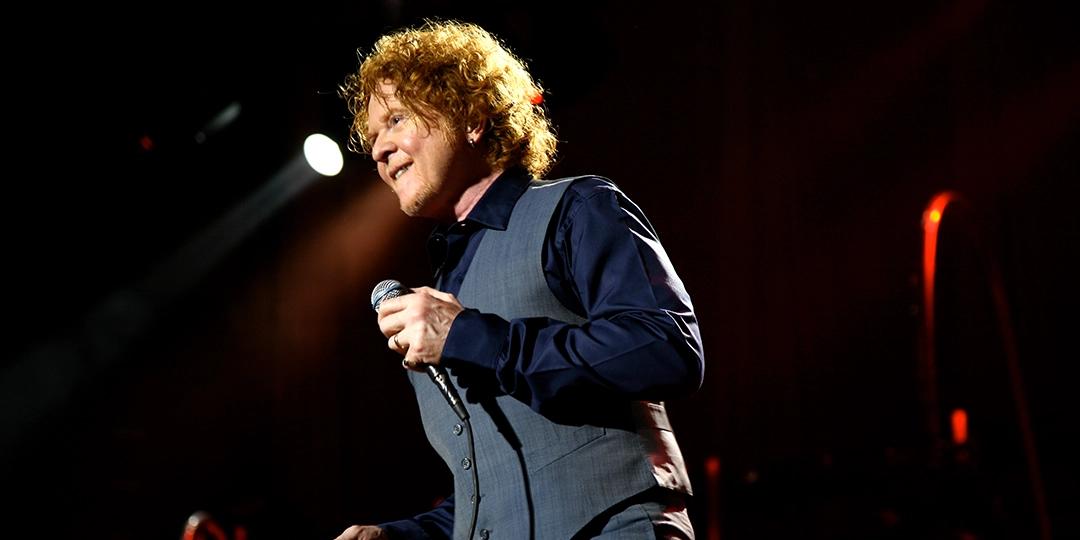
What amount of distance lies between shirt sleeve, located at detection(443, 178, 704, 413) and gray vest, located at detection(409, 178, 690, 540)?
0.11 m

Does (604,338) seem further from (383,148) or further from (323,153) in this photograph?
(323,153)

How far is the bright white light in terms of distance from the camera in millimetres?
4488

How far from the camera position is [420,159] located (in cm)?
212

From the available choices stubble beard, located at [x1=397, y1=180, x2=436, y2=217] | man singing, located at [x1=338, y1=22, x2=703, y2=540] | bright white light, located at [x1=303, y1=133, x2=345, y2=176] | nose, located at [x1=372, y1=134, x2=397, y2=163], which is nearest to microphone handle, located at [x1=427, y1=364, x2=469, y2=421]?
man singing, located at [x1=338, y1=22, x2=703, y2=540]

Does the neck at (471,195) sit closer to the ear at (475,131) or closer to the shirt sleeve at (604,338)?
the ear at (475,131)

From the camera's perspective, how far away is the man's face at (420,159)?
83.2 inches

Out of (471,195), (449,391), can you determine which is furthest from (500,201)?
(449,391)

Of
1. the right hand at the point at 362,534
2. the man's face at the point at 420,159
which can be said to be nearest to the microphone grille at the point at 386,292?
the man's face at the point at 420,159
